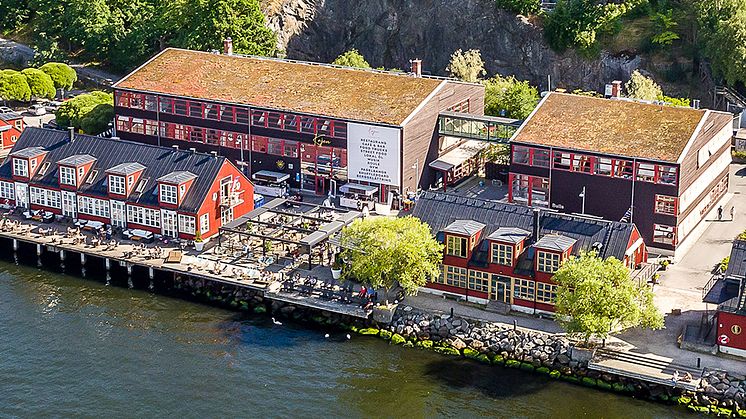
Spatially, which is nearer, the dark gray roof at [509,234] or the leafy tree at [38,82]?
the dark gray roof at [509,234]

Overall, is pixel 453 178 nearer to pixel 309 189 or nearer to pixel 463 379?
pixel 309 189

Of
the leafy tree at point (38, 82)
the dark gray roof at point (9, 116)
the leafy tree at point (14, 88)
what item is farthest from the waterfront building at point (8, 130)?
the leafy tree at point (38, 82)

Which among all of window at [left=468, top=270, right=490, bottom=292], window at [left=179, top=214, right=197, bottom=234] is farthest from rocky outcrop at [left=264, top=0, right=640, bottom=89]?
window at [left=179, top=214, right=197, bottom=234]

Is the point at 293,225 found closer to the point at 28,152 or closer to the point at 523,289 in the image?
the point at 523,289

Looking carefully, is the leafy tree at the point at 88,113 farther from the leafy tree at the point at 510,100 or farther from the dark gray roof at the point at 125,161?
the leafy tree at the point at 510,100

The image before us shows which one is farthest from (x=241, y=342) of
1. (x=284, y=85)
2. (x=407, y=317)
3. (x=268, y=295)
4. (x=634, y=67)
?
(x=634, y=67)

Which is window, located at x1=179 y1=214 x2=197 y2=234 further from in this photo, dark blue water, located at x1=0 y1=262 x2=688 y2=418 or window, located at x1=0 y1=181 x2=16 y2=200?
window, located at x1=0 y1=181 x2=16 y2=200
